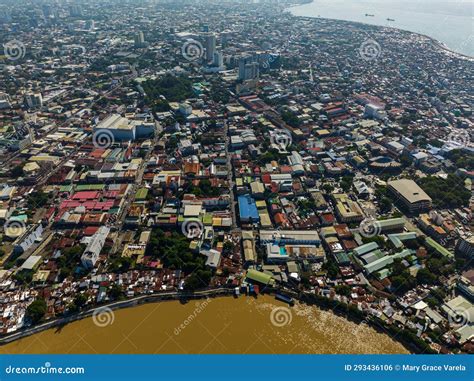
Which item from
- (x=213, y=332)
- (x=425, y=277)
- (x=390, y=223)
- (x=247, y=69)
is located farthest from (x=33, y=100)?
(x=425, y=277)

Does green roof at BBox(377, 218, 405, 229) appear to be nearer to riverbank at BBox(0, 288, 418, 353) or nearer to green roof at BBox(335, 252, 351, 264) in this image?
green roof at BBox(335, 252, 351, 264)

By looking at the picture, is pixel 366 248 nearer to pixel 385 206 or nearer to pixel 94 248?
pixel 385 206

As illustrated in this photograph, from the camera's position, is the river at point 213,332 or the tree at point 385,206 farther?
the tree at point 385,206

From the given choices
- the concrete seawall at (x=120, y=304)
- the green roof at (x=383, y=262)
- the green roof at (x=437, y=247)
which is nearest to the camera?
the concrete seawall at (x=120, y=304)

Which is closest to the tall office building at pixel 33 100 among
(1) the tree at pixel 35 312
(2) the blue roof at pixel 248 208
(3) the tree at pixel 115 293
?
(2) the blue roof at pixel 248 208

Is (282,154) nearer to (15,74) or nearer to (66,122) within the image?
(66,122)

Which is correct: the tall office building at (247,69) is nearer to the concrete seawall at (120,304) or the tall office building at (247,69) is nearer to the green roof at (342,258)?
the green roof at (342,258)

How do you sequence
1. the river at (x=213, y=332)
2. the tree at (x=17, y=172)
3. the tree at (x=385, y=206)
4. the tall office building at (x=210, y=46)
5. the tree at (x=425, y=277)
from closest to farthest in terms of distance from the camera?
the river at (x=213, y=332)
the tree at (x=425, y=277)
the tree at (x=385, y=206)
the tree at (x=17, y=172)
the tall office building at (x=210, y=46)

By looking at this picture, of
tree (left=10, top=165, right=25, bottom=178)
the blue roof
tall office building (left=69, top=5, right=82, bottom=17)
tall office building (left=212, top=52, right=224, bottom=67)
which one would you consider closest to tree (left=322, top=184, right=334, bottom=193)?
the blue roof
